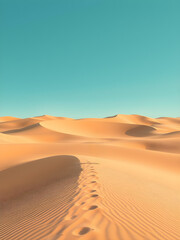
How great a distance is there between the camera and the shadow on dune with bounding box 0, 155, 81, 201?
22.4 feet

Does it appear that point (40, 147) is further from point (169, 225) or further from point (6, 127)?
point (6, 127)

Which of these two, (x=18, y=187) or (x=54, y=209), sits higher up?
(x=54, y=209)

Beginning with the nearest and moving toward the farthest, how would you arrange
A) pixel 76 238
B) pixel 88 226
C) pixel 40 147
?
pixel 76 238, pixel 88 226, pixel 40 147

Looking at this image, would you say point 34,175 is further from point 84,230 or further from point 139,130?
point 139,130

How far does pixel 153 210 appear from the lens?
378cm

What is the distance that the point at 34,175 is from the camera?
820 cm

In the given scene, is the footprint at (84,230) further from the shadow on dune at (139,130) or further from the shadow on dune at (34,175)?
the shadow on dune at (139,130)

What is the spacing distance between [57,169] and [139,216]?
18.0ft

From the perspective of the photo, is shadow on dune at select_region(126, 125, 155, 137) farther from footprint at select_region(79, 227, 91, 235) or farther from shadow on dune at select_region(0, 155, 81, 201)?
footprint at select_region(79, 227, 91, 235)

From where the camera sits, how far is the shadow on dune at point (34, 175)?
22.4ft

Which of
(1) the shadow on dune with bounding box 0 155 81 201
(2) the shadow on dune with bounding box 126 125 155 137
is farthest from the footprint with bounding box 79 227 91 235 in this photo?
(2) the shadow on dune with bounding box 126 125 155 137

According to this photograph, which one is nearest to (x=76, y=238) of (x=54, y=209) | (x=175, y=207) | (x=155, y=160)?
A: (x=54, y=209)

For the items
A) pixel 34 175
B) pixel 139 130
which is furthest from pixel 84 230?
pixel 139 130

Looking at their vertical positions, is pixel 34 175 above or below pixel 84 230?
below
